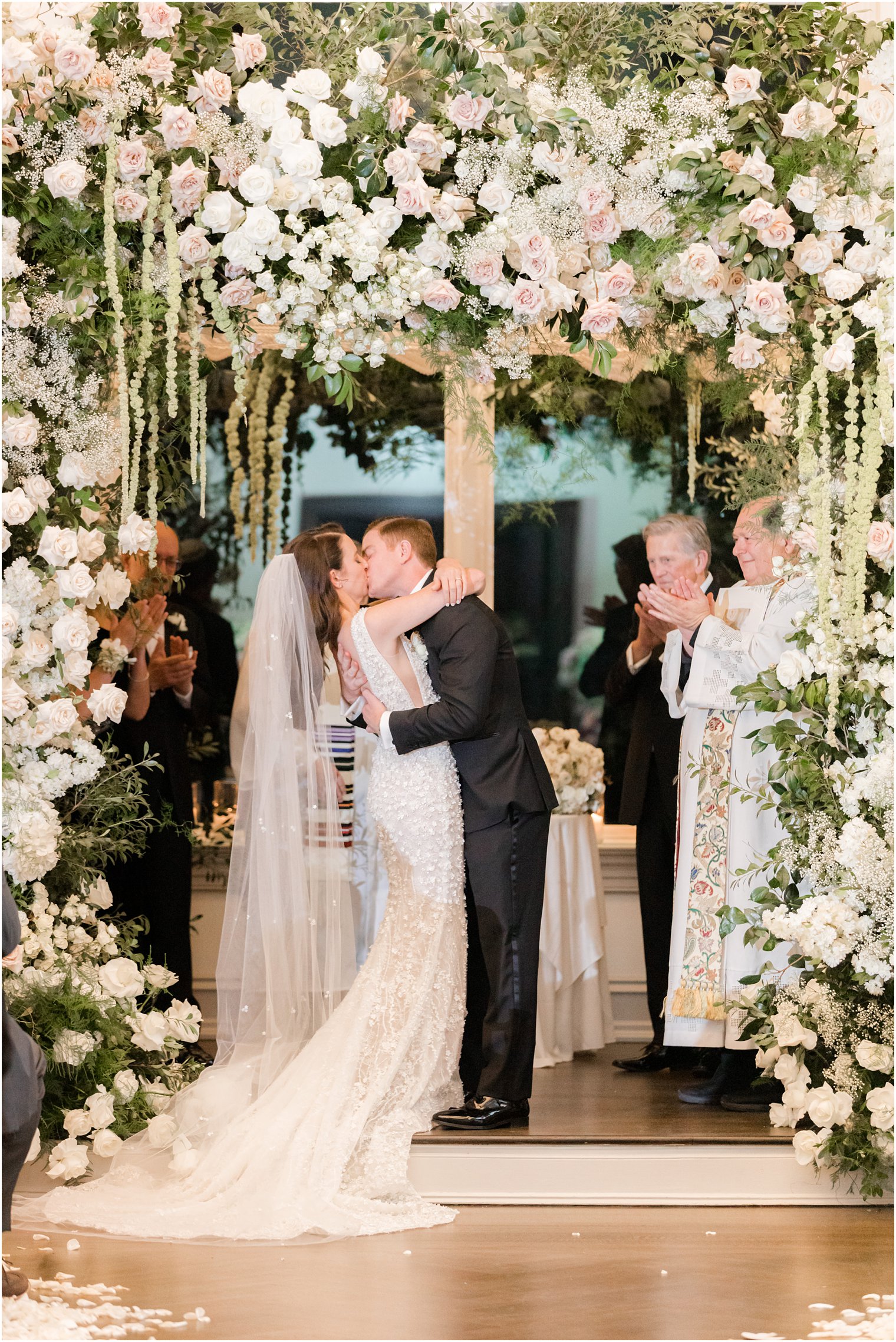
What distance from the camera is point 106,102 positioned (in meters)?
3.66

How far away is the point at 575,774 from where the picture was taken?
569 centimetres

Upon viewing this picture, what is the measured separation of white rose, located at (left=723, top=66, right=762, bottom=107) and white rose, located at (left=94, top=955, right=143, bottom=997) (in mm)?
2978

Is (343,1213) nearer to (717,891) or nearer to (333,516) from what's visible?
(717,891)

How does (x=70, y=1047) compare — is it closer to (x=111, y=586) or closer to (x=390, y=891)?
(x=390, y=891)

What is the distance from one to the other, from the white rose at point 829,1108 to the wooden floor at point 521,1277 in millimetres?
264

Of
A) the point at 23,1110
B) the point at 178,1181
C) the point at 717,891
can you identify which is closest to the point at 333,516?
the point at 717,891

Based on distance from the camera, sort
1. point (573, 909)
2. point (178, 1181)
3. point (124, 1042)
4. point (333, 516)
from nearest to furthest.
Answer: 1. point (178, 1181)
2. point (124, 1042)
3. point (573, 909)
4. point (333, 516)

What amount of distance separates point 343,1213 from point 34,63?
3075 millimetres

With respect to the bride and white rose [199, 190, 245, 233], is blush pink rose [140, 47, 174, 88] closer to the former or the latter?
white rose [199, 190, 245, 233]

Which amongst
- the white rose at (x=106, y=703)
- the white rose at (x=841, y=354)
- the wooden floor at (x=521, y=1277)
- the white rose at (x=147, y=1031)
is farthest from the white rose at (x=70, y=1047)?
the white rose at (x=841, y=354)

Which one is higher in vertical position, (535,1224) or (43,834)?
(43,834)

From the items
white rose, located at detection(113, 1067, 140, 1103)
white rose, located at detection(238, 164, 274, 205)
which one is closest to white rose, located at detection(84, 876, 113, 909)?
white rose, located at detection(113, 1067, 140, 1103)

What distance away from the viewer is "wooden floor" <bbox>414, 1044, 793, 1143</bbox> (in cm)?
400

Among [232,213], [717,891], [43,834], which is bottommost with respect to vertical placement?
[717,891]
